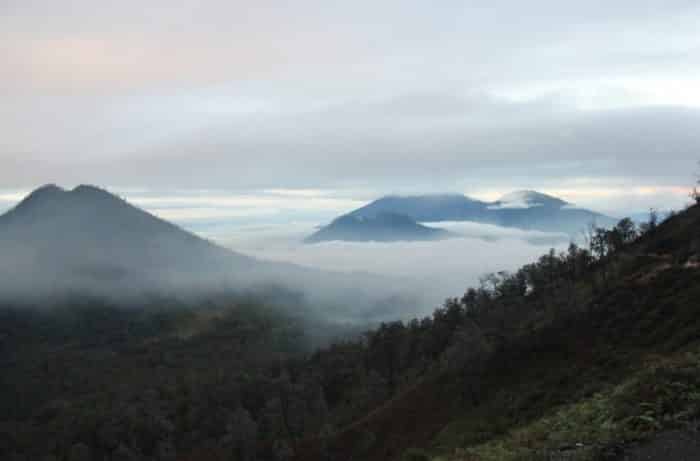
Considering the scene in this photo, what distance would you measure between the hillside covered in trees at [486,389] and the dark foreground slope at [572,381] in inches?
7.4

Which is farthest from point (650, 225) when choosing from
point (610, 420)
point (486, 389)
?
point (610, 420)

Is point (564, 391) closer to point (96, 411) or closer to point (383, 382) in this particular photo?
point (383, 382)

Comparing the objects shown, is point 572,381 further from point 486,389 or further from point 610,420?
point 610,420

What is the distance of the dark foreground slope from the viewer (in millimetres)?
22156

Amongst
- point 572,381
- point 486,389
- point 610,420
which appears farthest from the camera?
point 486,389

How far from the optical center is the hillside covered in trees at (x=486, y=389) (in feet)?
90.6

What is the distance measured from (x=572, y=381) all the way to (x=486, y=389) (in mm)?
17253

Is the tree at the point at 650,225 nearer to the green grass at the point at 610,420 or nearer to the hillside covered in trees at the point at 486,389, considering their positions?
the hillside covered in trees at the point at 486,389

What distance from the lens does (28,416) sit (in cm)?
19725

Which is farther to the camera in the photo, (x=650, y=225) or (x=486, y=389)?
(x=650, y=225)

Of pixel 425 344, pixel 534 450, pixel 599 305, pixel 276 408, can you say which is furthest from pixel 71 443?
pixel 534 450

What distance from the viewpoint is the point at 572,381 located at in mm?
44844

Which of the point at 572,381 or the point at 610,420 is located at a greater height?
the point at 610,420

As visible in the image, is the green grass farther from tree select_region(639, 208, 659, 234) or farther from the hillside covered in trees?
tree select_region(639, 208, 659, 234)
